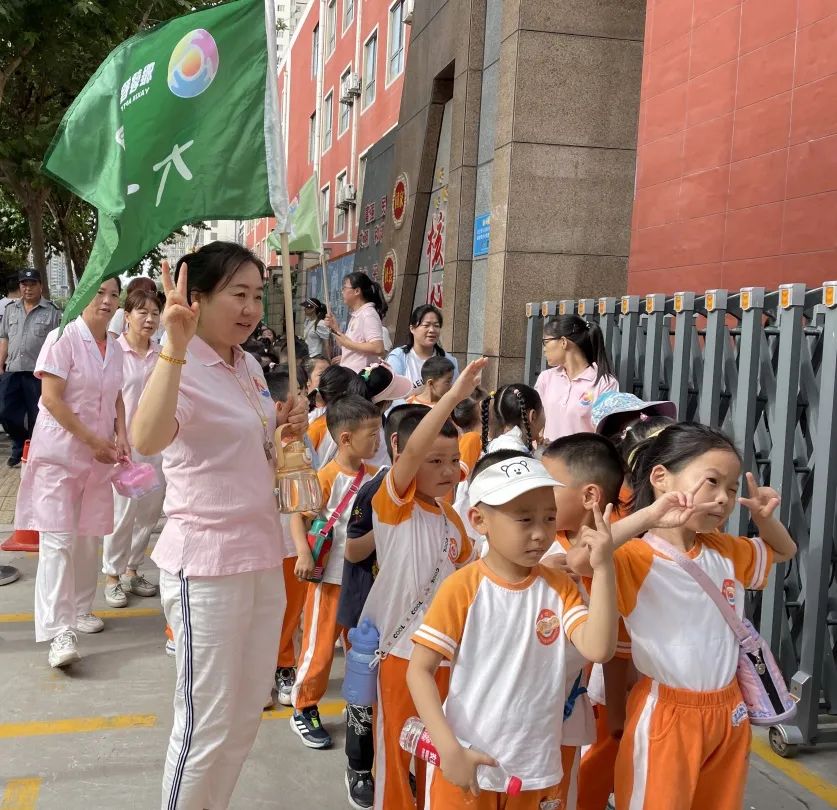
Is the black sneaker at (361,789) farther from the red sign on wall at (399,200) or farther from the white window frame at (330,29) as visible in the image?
the white window frame at (330,29)

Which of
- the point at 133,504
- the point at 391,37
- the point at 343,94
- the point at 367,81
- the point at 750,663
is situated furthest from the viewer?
the point at 343,94

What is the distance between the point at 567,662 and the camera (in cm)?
245

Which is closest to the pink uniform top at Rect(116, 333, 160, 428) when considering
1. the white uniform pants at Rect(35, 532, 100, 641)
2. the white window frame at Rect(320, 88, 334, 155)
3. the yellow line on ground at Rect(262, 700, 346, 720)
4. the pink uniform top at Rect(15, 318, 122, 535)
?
the pink uniform top at Rect(15, 318, 122, 535)

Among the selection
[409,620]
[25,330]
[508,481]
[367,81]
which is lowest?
[409,620]

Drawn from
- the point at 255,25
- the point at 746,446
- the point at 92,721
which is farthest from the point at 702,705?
the point at 92,721

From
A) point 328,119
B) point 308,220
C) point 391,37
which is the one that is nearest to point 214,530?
point 308,220

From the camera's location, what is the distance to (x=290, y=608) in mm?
4406

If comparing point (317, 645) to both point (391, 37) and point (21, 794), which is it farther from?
point (391, 37)

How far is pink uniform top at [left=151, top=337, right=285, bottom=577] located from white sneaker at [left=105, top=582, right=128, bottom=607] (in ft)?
10.9

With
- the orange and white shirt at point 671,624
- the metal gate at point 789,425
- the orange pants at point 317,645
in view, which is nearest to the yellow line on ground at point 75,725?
the orange pants at point 317,645

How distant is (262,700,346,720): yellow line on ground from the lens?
431cm

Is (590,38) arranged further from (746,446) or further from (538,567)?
(538,567)

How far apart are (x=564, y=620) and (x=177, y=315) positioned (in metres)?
1.26

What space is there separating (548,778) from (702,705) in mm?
459
